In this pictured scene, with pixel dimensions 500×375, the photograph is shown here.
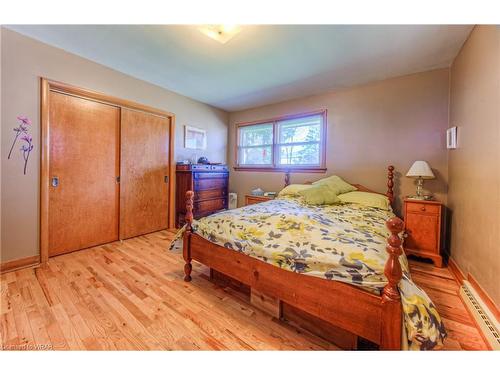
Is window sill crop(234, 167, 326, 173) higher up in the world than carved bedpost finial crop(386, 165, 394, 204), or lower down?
higher up

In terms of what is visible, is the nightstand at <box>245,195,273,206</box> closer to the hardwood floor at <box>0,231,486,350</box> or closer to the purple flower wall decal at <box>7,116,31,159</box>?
the hardwood floor at <box>0,231,486,350</box>

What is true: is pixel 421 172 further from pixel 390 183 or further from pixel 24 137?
pixel 24 137

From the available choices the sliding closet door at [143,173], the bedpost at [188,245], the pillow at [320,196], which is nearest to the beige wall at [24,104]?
the sliding closet door at [143,173]

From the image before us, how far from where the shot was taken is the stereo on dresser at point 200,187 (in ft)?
11.4

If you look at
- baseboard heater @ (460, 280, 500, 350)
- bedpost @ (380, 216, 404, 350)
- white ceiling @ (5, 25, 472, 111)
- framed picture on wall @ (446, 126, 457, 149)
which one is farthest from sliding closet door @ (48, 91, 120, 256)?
framed picture on wall @ (446, 126, 457, 149)

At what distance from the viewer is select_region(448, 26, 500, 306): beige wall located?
57.5 inches

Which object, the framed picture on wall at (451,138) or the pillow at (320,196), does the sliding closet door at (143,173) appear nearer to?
the pillow at (320,196)

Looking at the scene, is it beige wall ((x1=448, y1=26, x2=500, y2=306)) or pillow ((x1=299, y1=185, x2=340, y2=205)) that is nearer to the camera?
beige wall ((x1=448, y1=26, x2=500, y2=306))

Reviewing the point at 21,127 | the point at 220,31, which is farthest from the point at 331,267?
the point at 21,127

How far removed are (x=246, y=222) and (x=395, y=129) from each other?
8.68ft

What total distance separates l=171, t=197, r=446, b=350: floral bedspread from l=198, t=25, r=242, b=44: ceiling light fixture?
1771 millimetres
